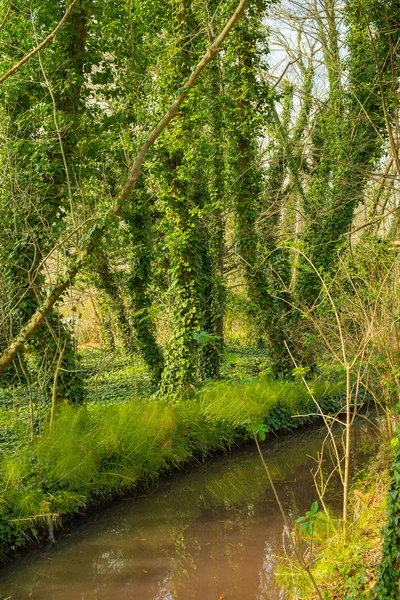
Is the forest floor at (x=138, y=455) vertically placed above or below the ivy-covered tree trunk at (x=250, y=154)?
below

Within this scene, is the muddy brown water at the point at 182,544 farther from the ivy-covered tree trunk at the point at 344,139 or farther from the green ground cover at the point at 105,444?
the ivy-covered tree trunk at the point at 344,139

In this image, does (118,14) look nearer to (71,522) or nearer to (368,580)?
(71,522)

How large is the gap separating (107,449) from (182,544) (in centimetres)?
183

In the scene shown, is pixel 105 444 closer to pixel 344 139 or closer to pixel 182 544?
pixel 182 544

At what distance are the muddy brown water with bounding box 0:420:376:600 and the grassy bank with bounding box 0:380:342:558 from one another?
1.05 feet

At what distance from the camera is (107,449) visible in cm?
838

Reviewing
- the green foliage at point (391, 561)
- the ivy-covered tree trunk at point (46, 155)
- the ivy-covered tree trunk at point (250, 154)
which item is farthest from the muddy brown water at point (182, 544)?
the ivy-covered tree trunk at point (250, 154)

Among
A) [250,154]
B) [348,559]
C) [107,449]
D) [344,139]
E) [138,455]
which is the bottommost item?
[348,559]

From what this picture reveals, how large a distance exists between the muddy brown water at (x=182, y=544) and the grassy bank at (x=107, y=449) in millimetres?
320

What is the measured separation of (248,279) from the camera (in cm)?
1305

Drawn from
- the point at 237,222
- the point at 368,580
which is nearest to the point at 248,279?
the point at 237,222

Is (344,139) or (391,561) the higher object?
(344,139)

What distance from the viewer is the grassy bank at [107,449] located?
7129mm

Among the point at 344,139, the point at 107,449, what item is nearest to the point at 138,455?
the point at 107,449
